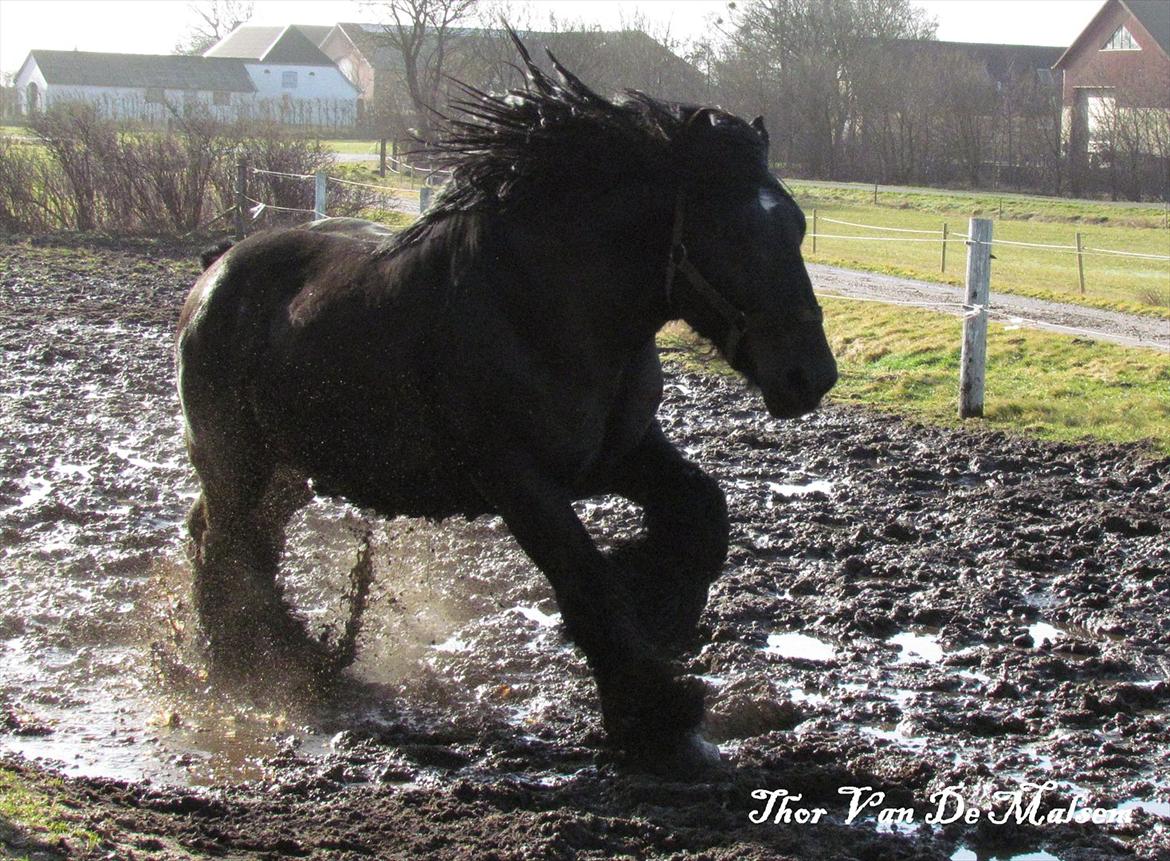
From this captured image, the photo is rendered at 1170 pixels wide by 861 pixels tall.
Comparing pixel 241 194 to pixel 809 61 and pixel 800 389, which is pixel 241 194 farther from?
pixel 809 61

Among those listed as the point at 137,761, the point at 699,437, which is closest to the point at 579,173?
the point at 137,761

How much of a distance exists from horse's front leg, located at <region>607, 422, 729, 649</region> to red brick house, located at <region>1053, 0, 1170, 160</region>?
41.4 m

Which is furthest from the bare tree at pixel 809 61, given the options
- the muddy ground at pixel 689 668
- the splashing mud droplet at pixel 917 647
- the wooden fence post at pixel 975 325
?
the splashing mud droplet at pixel 917 647

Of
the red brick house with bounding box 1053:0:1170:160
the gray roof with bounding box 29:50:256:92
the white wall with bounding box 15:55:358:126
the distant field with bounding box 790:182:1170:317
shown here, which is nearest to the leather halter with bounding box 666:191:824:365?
the distant field with bounding box 790:182:1170:317

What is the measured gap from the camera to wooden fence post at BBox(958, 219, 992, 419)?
34.2 ft

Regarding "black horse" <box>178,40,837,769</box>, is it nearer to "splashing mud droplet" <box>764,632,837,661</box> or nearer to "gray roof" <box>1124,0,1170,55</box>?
"splashing mud droplet" <box>764,632,837,661</box>

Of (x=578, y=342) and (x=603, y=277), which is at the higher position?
(x=603, y=277)

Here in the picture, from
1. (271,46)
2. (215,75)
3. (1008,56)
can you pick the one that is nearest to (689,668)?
(1008,56)

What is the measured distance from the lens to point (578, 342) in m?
4.35

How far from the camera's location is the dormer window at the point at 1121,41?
192ft

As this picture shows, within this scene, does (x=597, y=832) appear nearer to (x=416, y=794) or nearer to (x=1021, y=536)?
(x=416, y=794)

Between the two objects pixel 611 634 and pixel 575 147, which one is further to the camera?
pixel 575 147

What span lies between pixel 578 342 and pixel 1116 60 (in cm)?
5939

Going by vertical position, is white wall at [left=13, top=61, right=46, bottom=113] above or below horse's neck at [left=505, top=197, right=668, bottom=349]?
above
